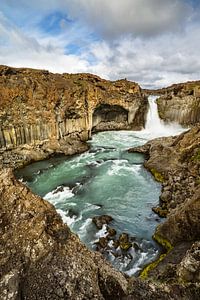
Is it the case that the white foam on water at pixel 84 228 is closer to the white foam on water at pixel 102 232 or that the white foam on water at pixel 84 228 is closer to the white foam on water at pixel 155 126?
the white foam on water at pixel 102 232

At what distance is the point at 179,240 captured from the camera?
499 inches

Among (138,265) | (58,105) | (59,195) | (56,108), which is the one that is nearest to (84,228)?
(138,265)

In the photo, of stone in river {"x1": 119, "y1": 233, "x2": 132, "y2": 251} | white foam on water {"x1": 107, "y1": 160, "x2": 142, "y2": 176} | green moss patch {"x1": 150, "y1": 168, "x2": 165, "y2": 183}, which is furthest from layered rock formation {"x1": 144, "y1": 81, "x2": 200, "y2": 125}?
stone in river {"x1": 119, "y1": 233, "x2": 132, "y2": 251}

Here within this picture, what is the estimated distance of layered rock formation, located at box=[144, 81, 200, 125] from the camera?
151ft

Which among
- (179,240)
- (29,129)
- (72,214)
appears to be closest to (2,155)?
(29,129)

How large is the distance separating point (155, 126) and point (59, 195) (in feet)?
99.8

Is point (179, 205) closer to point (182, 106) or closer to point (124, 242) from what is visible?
point (124, 242)

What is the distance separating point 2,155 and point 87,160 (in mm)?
9596

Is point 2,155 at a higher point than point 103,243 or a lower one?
higher

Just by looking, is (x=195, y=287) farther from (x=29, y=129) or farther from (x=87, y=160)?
(x=29, y=129)

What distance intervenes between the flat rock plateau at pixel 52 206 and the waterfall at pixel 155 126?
3.74 ft

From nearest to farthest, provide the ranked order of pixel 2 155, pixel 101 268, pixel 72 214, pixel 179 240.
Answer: pixel 101 268, pixel 179 240, pixel 72 214, pixel 2 155

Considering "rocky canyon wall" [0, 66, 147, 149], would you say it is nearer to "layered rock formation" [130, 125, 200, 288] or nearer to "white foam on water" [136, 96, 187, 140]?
"white foam on water" [136, 96, 187, 140]

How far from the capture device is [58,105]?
3506cm
